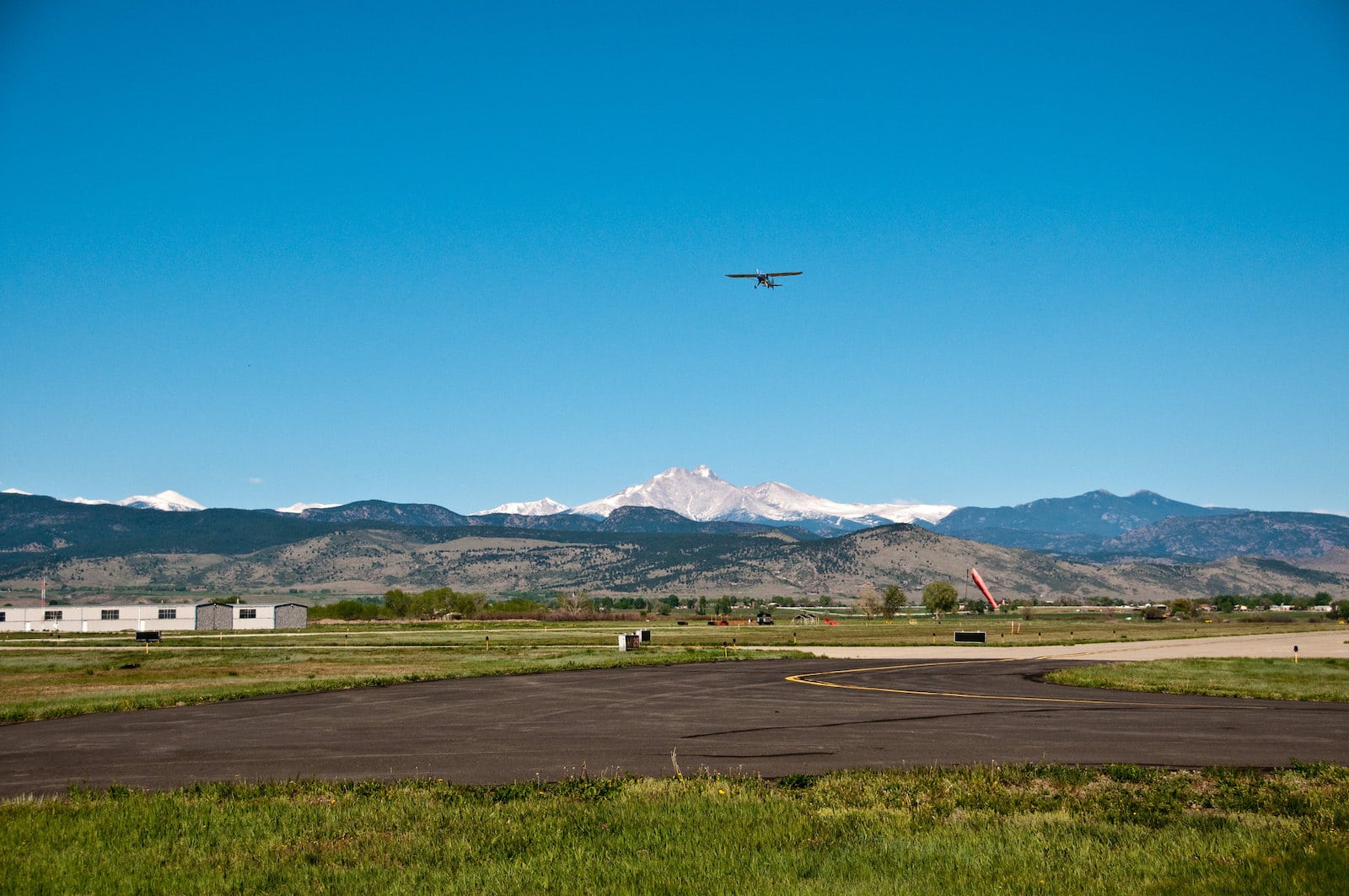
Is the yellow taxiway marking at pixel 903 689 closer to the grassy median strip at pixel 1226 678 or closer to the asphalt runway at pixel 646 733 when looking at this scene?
the asphalt runway at pixel 646 733

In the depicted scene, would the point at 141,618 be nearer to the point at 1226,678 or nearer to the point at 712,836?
the point at 1226,678

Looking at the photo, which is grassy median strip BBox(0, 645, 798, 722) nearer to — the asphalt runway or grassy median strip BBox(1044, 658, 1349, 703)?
the asphalt runway

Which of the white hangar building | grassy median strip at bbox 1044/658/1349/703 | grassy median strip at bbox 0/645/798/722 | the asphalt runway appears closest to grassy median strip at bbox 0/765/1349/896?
the asphalt runway

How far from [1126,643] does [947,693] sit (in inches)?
1886

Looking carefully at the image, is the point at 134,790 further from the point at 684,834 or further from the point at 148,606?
the point at 148,606

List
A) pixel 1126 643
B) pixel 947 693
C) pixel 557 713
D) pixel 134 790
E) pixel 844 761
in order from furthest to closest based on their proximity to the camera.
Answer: pixel 1126 643 → pixel 947 693 → pixel 557 713 → pixel 844 761 → pixel 134 790

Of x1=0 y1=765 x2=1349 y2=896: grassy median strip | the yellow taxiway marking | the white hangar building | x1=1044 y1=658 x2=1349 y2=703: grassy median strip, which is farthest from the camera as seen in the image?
the white hangar building

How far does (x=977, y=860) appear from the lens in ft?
37.1

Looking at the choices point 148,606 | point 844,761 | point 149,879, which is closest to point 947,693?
point 844,761

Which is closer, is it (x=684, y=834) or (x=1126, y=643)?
(x=684, y=834)

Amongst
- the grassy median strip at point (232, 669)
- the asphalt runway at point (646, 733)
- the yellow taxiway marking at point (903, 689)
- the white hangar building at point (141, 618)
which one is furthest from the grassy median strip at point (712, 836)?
the white hangar building at point (141, 618)

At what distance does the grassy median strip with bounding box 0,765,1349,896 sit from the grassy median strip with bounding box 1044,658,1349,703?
18.8 metres

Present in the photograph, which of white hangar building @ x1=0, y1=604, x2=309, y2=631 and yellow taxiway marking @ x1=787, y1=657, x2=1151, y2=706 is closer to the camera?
yellow taxiway marking @ x1=787, y1=657, x2=1151, y2=706

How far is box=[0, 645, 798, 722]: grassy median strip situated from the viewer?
1347 inches
